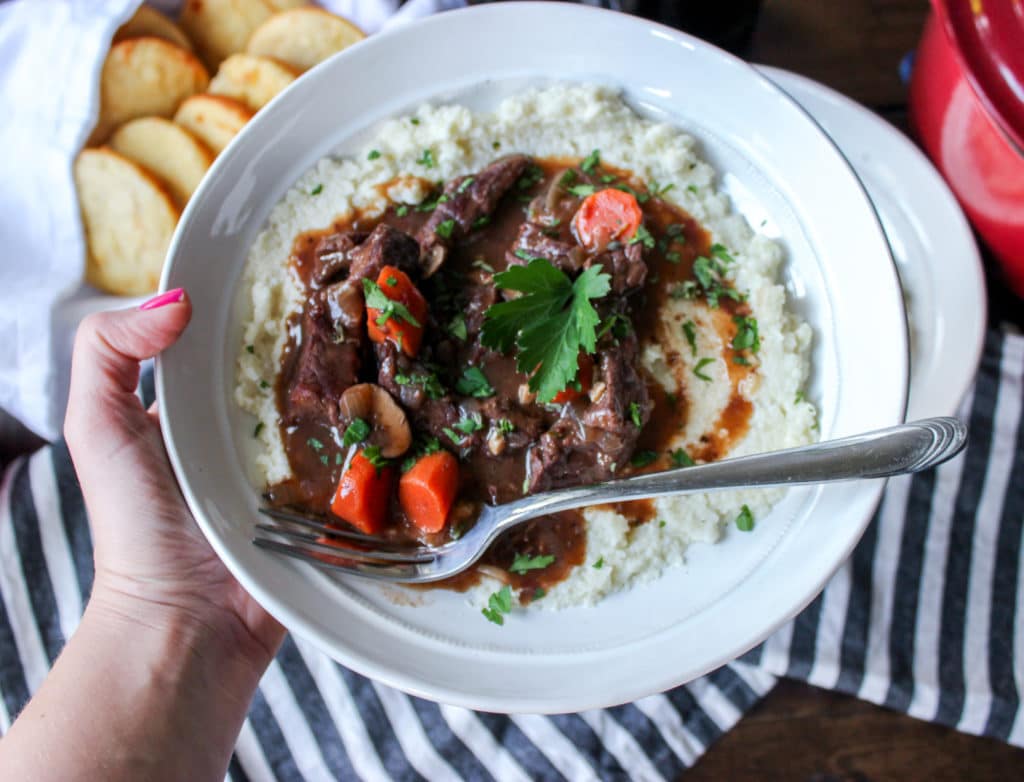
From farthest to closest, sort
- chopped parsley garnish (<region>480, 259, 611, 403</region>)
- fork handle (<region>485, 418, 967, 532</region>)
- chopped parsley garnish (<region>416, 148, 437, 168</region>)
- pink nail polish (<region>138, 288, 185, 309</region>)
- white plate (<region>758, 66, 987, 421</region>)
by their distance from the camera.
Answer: white plate (<region>758, 66, 987, 421</region>)
chopped parsley garnish (<region>416, 148, 437, 168</region>)
pink nail polish (<region>138, 288, 185, 309</region>)
chopped parsley garnish (<region>480, 259, 611, 403</region>)
fork handle (<region>485, 418, 967, 532</region>)

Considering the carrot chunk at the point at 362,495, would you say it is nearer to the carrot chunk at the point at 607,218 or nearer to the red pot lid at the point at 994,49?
the carrot chunk at the point at 607,218

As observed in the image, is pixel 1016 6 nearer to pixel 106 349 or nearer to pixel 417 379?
pixel 417 379

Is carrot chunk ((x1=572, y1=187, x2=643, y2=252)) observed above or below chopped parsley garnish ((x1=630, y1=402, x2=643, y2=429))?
above

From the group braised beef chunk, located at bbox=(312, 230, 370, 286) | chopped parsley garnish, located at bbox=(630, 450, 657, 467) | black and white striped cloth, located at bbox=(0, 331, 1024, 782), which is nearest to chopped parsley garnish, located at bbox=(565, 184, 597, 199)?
braised beef chunk, located at bbox=(312, 230, 370, 286)

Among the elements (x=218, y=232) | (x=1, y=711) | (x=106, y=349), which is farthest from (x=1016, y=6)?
(x=1, y=711)

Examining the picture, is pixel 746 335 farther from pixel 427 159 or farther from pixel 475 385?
pixel 427 159

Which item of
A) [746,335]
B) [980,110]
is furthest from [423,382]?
[980,110]

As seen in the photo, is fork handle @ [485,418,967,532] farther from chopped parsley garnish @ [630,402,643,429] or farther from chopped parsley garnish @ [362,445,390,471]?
chopped parsley garnish @ [362,445,390,471]
